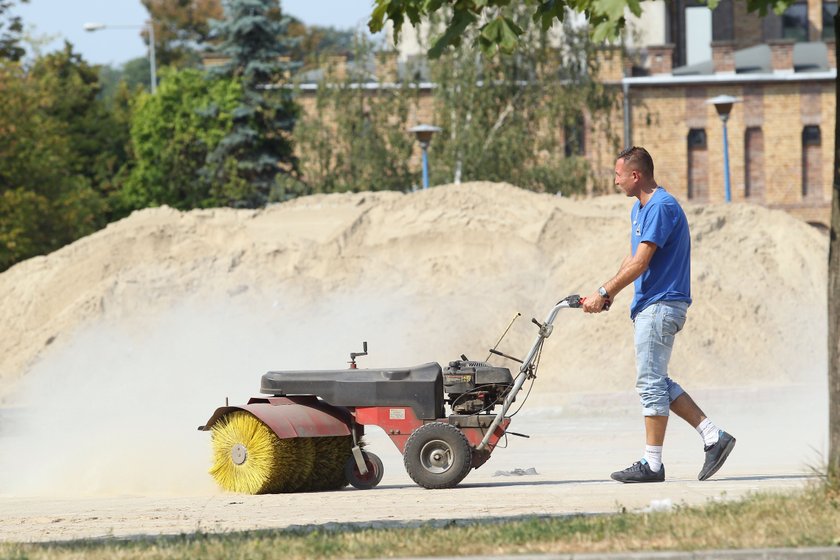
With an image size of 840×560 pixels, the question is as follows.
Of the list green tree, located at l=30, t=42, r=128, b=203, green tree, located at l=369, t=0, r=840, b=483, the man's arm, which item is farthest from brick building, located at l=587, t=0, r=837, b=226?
green tree, located at l=369, t=0, r=840, b=483

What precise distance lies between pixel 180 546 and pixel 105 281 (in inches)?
816

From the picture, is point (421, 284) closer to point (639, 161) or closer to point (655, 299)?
point (639, 161)

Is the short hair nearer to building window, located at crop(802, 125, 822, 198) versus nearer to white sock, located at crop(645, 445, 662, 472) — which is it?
white sock, located at crop(645, 445, 662, 472)

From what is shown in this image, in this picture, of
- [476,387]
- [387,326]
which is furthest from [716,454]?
[387,326]

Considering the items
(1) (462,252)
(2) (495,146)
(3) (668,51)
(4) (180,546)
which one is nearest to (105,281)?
(1) (462,252)

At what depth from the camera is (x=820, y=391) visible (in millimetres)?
19375

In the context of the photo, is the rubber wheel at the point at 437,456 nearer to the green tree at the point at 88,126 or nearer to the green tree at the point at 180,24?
the green tree at the point at 88,126

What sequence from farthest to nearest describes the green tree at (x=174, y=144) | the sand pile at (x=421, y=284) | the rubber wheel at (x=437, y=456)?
the green tree at (x=174, y=144) < the sand pile at (x=421, y=284) < the rubber wheel at (x=437, y=456)

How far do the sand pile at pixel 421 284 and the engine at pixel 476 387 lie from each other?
1106 cm

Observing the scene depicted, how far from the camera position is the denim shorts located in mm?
9258

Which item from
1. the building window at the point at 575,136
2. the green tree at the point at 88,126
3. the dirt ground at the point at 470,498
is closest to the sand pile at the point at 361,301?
the dirt ground at the point at 470,498

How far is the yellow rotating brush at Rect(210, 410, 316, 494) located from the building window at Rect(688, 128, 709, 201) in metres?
46.0

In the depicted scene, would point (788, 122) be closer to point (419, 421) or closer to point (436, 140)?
point (436, 140)

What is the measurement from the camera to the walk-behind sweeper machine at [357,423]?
31.4 ft
